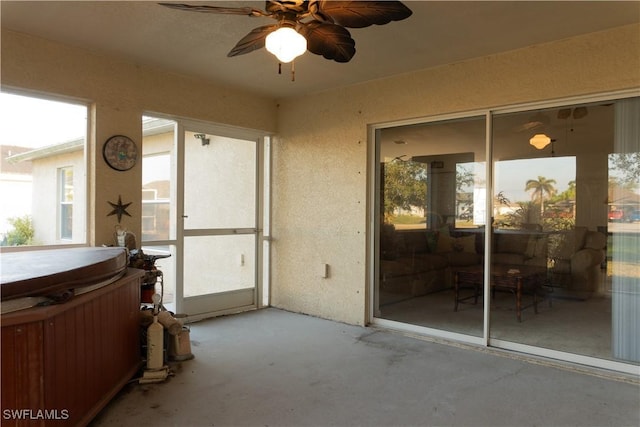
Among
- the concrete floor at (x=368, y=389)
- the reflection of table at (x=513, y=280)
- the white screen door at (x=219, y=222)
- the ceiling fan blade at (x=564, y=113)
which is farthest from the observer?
the white screen door at (x=219, y=222)

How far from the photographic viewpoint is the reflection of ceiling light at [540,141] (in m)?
3.76

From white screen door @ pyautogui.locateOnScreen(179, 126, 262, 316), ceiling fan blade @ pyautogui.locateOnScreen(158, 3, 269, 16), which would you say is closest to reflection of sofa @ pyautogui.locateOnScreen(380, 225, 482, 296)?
white screen door @ pyautogui.locateOnScreen(179, 126, 262, 316)

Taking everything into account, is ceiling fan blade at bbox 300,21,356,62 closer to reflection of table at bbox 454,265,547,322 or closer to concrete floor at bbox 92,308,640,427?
concrete floor at bbox 92,308,640,427

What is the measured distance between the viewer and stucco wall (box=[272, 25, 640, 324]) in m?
3.20

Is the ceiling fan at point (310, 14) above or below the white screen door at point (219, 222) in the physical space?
above

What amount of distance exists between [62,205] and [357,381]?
9.77 ft

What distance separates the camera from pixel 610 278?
3260 mm

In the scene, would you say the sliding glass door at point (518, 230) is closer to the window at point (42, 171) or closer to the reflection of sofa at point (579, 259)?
the reflection of sofa at point (579, 259)

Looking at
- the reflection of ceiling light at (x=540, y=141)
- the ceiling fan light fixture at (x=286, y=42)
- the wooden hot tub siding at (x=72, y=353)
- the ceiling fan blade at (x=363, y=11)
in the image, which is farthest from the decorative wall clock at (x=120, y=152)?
the reflection of ceiling light at (x=540, y=141)

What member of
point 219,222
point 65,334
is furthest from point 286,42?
point 219,222

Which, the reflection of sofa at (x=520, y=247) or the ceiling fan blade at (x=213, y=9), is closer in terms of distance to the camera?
the ceiling fan blade at (x=213, y=9)

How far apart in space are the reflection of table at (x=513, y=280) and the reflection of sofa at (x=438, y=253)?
0.07 meters

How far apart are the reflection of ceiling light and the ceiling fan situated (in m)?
2.28

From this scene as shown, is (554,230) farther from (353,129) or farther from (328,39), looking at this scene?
(328,39)
